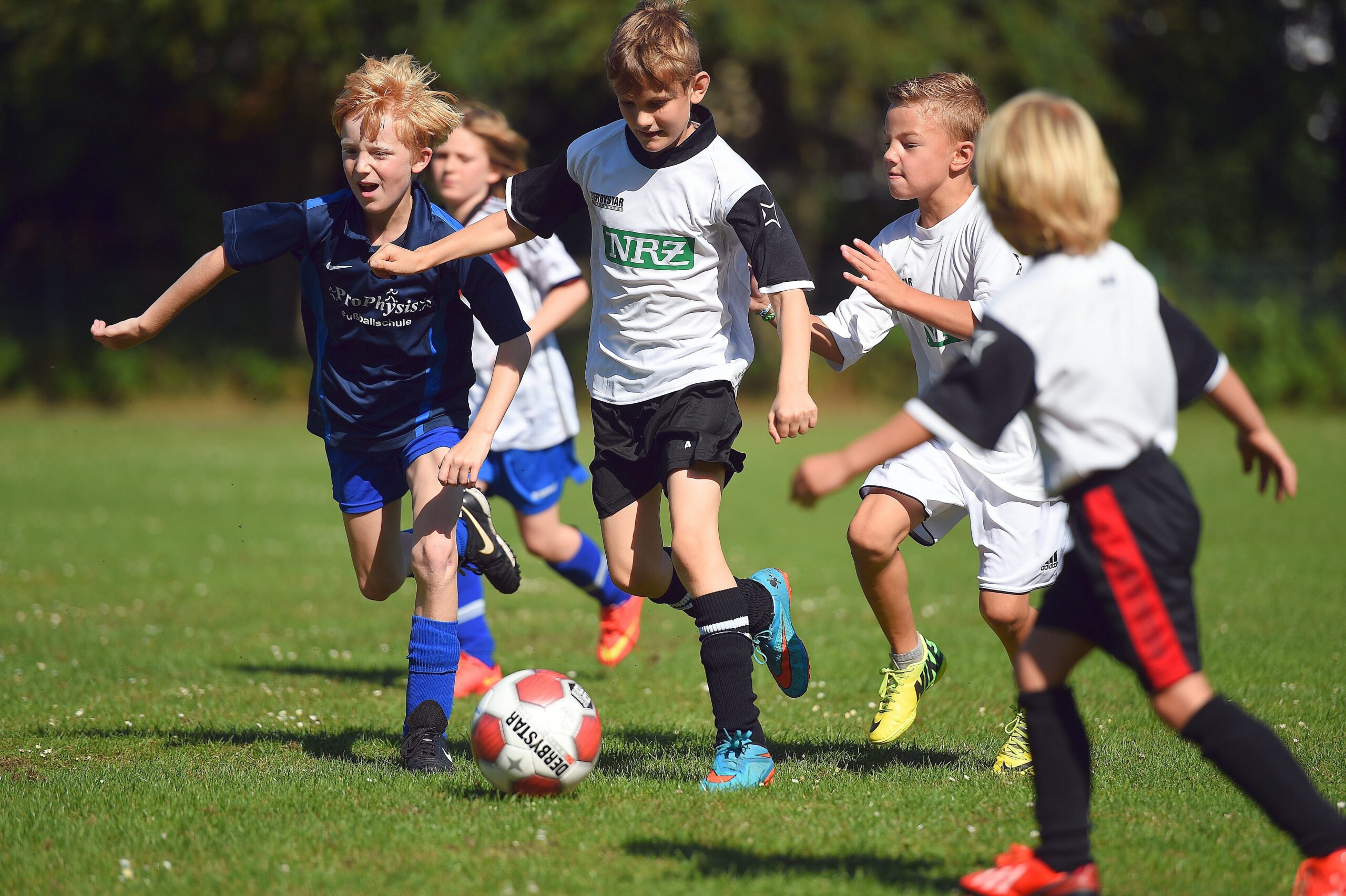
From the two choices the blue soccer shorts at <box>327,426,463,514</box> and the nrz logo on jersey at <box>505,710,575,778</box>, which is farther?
the blue soccer shorts at <box>327,426,463,514</box>

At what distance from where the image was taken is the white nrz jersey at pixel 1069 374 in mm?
2930

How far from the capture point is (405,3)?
73.8 feet

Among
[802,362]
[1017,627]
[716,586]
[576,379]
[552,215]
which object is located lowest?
[576,379]

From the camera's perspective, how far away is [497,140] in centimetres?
640

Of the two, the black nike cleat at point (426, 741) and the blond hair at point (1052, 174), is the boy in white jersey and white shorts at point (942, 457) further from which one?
the black nike cleat at point (426, 741)

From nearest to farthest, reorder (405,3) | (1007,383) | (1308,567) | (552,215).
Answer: (1007,383) → (552,215) → (1308,567) → (405,3)

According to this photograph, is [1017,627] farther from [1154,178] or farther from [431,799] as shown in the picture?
[1154,178]

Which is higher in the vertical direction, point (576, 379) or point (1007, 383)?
point (1007, 383)

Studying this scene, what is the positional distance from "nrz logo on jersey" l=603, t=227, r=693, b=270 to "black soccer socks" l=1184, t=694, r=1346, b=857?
7.22ft

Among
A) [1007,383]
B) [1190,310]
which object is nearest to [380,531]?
[1007,383]

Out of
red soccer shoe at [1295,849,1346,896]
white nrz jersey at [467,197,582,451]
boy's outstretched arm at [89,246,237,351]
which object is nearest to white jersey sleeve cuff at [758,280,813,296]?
boy's outstretched arm at [89,246,237,351]

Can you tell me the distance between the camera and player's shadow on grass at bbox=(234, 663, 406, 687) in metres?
6.52

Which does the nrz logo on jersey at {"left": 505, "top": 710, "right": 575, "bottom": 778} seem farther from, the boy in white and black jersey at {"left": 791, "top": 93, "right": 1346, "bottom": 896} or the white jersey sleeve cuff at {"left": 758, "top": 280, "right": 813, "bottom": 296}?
the white jersey sleeve cuff at {"left": 758, "top": 280, "right": 813, "bottom": 296}

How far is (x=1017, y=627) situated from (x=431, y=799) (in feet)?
7.00
